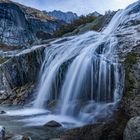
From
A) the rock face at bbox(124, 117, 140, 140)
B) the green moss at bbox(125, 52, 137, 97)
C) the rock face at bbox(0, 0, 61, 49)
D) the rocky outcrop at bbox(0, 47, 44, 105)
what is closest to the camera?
the rock face at bbox(124, 117, 140, 140)

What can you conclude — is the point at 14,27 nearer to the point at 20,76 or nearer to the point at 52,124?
the point at 20,76

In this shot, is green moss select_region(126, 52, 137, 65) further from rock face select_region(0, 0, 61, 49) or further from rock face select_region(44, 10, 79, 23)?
rock face select_region(44, 10, 79, 23)

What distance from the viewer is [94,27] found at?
31531mm

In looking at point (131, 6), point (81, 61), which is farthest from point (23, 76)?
point (131, 6)

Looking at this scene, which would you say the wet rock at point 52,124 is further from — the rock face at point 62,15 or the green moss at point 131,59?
the rock face at point 62,15

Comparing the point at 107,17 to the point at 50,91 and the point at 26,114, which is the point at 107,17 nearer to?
the point at 50,91

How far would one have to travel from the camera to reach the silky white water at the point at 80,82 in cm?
1741

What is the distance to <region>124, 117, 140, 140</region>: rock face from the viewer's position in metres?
11.3

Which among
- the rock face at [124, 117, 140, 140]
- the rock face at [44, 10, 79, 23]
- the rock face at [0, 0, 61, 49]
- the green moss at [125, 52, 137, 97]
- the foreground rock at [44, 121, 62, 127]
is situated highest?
the rock face at [44, 10, 79, 23]

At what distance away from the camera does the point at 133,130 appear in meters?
11.5

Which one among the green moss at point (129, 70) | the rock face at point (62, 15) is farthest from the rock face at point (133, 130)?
the rock face at point (62, 15)

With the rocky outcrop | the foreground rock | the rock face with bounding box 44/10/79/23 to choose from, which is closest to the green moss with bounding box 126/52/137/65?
the foreground rock

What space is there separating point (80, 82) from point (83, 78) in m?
0.24

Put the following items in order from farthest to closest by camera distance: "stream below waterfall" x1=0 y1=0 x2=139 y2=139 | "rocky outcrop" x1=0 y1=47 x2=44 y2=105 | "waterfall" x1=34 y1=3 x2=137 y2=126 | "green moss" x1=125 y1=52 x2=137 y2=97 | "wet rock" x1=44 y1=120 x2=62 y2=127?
"rocky outcrop" x1=0 y1=47 x2=44 y2=105
"waterfall" x1=34 y1=3 x2=137 y2=126
"stream below waterfall" x1=0 y1=0 x2=139 y2=139
"wet rock" x1=44 y1=120 x2=62 y2=127
"green moss" x1=125 y1=52 x2=137 y2=97
